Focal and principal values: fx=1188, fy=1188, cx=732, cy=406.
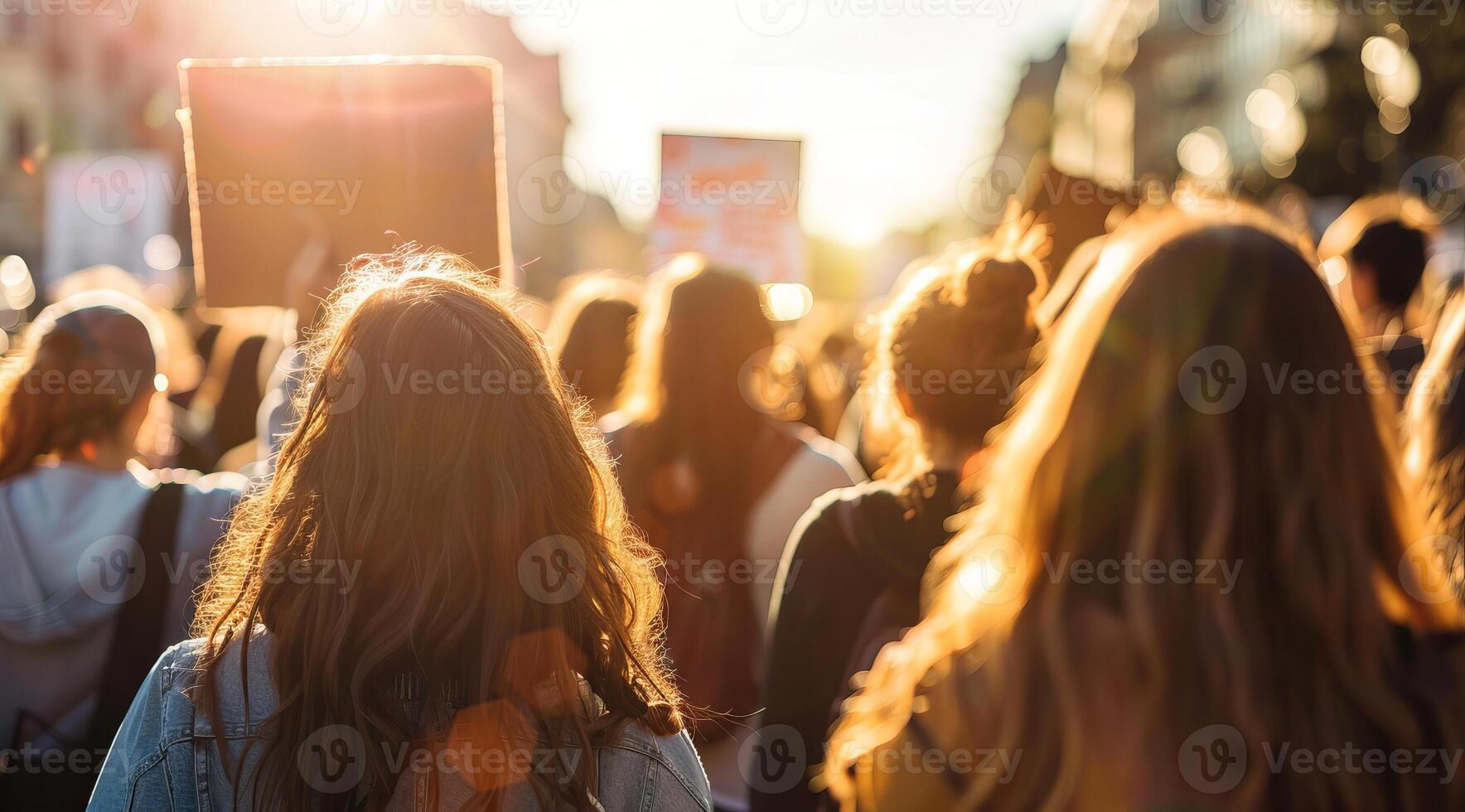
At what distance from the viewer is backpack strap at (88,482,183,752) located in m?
2.97

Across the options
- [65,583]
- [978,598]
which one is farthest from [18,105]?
[978,598]

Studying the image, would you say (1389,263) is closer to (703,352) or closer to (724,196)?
(724,196)

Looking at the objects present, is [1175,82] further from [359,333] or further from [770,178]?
[359,333]

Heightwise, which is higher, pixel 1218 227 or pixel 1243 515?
pixel 1218 227

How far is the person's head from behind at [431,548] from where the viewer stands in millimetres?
1619

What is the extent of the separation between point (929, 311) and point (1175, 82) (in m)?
60.4

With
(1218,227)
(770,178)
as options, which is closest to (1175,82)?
(770,178)

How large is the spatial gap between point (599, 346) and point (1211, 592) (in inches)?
126

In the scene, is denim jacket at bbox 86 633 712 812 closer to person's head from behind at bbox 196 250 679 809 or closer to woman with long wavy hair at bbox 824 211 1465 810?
person's head from behind at bbox 196 250 679 809

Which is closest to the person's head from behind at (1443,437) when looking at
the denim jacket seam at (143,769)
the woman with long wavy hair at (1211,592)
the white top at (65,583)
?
the woman with long wavy hair at (1211,592)

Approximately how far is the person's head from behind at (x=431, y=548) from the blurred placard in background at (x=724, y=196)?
3633mm

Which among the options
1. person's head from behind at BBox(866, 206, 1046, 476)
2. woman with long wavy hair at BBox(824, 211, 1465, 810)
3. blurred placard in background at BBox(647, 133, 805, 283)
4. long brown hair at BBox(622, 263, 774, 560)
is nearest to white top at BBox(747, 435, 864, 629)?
long brown hair at BBox(622, 263, 774, 560)

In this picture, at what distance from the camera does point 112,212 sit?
920cm

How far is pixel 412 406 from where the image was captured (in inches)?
67.1
